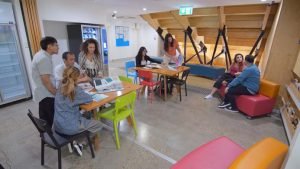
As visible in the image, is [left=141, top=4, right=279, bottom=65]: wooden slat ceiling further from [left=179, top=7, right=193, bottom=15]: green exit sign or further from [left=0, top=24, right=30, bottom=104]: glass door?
[left=0, top=24, right=30, bottom=104]: glass door

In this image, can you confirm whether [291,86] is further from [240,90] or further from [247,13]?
[247,13]

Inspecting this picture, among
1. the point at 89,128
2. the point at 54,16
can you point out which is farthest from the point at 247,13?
the point at 54,16

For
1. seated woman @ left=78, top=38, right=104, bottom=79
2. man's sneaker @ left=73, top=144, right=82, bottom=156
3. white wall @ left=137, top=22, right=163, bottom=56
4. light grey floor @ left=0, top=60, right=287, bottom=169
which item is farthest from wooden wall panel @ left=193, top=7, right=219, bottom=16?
white wall @ left=137, top=22, right=163, bottom=56

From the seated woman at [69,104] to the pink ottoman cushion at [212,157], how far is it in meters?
1.07

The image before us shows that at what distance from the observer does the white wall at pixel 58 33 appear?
4.11 m

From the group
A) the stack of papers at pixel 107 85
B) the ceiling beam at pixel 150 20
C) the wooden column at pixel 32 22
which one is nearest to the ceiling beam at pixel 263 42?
the ceiling beam at pixel 150 20

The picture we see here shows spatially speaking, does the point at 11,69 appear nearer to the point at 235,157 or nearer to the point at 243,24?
the point at 235,157

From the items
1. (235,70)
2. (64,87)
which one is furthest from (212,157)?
(235,70)

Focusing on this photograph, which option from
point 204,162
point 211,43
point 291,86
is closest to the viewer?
point 204,162

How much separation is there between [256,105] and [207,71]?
2688 mm

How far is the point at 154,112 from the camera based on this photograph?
3.14 metres

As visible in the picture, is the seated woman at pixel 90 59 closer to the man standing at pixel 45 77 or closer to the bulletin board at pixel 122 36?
the man standing at pixel 45 77

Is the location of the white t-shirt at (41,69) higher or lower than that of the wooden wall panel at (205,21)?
lower

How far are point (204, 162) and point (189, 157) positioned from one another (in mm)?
129
